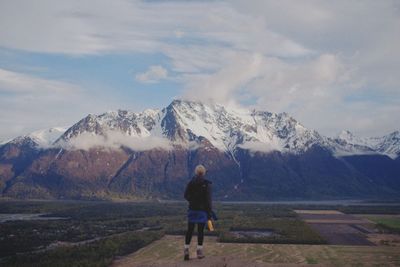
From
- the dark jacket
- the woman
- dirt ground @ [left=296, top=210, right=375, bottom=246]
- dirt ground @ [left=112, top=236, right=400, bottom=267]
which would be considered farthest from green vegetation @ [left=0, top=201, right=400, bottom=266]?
the dark jacket

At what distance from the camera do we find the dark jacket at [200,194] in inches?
981

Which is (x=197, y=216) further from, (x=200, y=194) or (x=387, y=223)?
(x=387, y=223)

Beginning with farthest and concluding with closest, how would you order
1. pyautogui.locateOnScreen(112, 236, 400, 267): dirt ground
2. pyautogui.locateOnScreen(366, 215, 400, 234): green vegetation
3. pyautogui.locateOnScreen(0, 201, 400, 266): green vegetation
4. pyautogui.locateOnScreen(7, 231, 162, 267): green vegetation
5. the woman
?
pyautogui.locateOnScreen(366, 215, 400, 234): green vegetation
pyautogui.locateOnScreen(0, 201, 400, 266): green vegetation
pyautogui.locateOnScreen(7, 231, 162, 267): green vegetation
pyautogui.locateOnScreen(112, 236, 400, 267): dirt ground
the woman

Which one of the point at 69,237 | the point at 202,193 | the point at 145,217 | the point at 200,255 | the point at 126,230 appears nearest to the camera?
the point at 202,193

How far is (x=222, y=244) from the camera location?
400ft

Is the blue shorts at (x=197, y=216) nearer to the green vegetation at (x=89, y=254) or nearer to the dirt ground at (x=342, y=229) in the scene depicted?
the green vegetation at (x=89, y=254)

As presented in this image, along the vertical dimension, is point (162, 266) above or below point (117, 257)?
above

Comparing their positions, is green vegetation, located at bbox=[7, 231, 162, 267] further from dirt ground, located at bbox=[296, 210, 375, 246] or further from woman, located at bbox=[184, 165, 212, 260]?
woman, located at bbox=[184, 165, 212, 260]

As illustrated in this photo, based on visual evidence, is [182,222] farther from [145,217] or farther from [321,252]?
[321,252]

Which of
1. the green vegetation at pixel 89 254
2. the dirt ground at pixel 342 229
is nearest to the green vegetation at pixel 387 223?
the dirt ground at pixel 342 229

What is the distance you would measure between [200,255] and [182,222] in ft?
485

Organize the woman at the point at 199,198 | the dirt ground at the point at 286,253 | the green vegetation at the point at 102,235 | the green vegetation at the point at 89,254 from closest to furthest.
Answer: the woman at the point at 199,198 < the dirt ground at the point at 286,253 < the green vegetation at the point at 89,254 < the green vegetation at the point at 102,235

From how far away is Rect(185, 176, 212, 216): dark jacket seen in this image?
24.9 m

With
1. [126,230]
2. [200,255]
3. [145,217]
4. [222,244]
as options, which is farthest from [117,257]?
[145,217]
